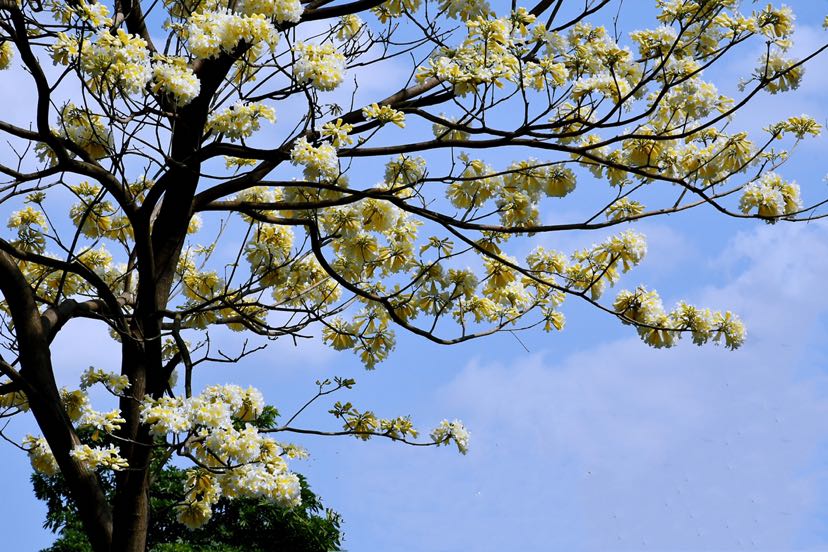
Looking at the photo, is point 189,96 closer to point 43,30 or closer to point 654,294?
point 43,30

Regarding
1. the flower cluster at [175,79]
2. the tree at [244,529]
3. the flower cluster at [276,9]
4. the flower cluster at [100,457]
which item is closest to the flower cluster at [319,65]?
the flower cluster at [276,9]

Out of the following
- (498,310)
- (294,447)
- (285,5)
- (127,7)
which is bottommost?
(294,447)

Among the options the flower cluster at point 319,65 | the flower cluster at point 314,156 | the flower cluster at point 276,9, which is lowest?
the flower cluster at point 314,156

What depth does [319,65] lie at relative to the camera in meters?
4.99

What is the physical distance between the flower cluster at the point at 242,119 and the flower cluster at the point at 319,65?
346 millimetres

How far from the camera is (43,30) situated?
18.9 ft

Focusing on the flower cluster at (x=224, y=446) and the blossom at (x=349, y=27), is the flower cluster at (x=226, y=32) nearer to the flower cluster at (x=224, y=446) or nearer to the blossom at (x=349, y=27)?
the flower cluster at (x=224, y=446)

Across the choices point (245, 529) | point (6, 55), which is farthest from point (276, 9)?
point (245, 529)

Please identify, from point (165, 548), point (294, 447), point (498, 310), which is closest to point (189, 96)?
point (294, 447)

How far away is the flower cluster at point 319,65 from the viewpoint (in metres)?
5.00

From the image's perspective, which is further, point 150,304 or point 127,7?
point 127,7

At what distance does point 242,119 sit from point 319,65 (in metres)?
0.58

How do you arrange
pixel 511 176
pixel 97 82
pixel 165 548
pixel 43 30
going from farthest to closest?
1. pixel 165 548
2. pixel 511 176
3. pixel 43 30
4. pixel 97 82

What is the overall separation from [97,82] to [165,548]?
717 centimetres
